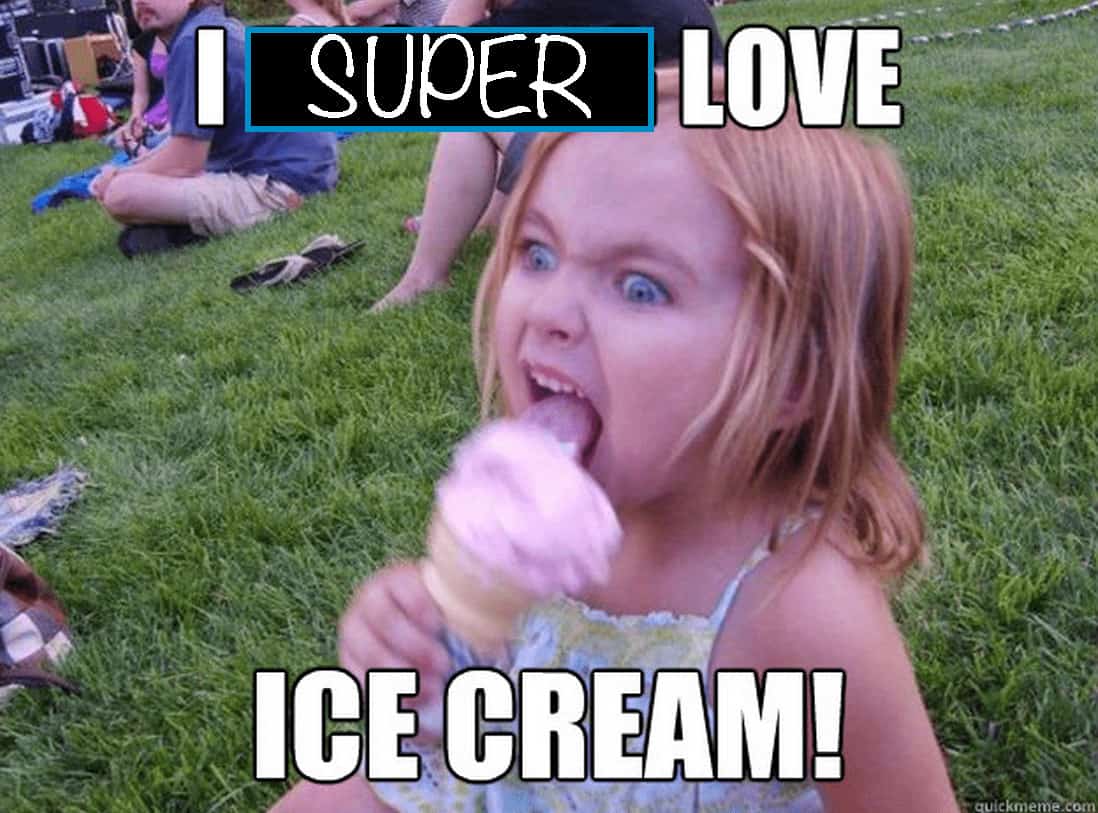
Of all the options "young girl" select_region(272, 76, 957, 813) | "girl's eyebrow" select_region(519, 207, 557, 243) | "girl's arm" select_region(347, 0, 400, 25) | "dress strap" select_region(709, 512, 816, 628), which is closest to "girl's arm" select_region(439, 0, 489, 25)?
"young girl" select_region(272, 76, 957, 813)

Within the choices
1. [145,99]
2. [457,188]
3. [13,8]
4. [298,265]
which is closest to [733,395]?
[457,188]

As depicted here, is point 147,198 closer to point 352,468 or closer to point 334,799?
point 352,468

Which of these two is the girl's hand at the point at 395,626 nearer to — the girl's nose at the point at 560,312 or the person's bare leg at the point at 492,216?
the girl's nose at the point at 560,312

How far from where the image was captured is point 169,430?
251 cm

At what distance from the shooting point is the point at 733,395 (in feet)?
3.02

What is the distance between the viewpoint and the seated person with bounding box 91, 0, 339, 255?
4457 millimetres

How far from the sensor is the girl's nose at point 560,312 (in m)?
0.91

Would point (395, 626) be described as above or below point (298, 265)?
above

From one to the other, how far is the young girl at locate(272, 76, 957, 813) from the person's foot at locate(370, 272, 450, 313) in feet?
6.23

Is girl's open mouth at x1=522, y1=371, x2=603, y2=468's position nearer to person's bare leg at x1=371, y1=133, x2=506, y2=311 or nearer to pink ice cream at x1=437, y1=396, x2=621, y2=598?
pink ice cream at x1=437, y1=396, x2=621, y2=598

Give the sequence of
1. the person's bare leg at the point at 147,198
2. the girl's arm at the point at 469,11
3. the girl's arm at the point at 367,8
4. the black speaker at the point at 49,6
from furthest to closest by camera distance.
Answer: the black speaker at the point at 49,6 < the girl's arm at the point at 367,8 < the person's bare leg at the point at 147,198 < the girl's arm at the point at 469,11

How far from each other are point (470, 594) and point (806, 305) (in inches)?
13.0

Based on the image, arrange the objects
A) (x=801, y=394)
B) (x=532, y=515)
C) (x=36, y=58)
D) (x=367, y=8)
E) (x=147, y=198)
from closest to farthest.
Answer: (x=532, y=515) < (x=801, y=394) < (x=147, y=198) < (x=367, y=8) < (x=36, y=58)

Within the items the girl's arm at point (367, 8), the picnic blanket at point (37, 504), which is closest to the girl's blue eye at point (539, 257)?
the picnic blanket at point (37, 504)
